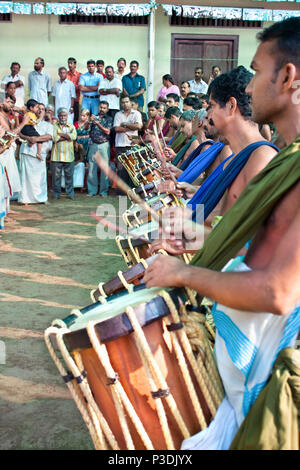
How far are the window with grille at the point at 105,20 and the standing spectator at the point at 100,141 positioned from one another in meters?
2.38

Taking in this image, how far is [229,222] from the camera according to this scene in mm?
1490

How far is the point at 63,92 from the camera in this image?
1177 centimetres

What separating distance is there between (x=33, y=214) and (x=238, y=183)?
6939mm

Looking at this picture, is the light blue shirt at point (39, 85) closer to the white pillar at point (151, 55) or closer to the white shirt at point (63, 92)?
the white shirt at point (63, 92)

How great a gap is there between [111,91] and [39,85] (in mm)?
1646

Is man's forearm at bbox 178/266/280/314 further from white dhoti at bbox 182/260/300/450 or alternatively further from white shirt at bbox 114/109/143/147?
white shirt at bbox 114/109/143/147

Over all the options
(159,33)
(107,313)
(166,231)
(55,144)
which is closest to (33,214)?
(55,144)

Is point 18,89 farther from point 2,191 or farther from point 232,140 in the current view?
point 232,140

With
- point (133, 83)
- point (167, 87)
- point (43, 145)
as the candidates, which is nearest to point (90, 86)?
point (133, 83)

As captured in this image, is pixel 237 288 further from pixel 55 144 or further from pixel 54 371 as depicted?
pixel 55 144

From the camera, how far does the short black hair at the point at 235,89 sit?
2.78 meters

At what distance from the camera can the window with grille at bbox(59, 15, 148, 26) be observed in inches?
477

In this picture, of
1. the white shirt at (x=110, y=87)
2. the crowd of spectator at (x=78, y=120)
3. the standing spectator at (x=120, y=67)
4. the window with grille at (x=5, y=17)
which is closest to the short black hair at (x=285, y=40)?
the crowd of spectator at (x=78, y=120)

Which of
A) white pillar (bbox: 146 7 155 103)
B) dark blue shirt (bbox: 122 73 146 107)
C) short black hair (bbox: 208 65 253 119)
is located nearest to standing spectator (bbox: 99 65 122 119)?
dark blue shirt (bbox: 122 73 146 107)
